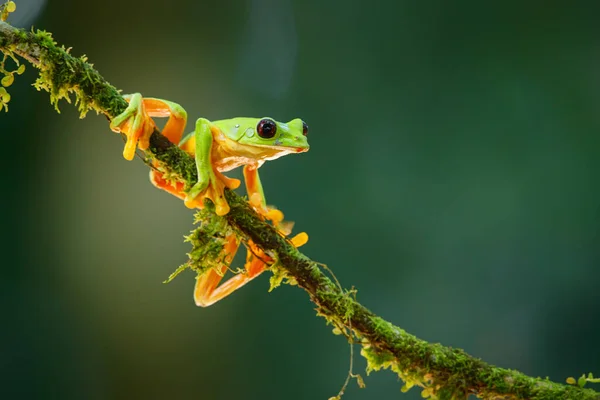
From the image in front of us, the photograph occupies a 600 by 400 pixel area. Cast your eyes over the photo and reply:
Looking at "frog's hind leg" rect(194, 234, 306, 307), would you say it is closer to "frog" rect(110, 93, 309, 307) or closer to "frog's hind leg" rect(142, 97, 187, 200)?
"frog" rect(110, 93, 309, 307)

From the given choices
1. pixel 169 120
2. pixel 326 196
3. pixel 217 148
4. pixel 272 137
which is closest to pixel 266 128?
pixel 272 137

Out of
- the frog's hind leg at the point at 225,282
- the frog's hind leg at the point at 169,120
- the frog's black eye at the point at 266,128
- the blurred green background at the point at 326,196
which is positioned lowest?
the frog's hind leg at the point at 225,282

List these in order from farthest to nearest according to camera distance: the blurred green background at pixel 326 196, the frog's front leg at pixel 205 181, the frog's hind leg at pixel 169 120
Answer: the blurred green background at pixel 326 196 → the frog's hind leg at pixel 169 120 → the frog's front leg at pixel 205 181

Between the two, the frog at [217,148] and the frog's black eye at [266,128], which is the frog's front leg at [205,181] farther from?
the frog's black eye at [266,128]

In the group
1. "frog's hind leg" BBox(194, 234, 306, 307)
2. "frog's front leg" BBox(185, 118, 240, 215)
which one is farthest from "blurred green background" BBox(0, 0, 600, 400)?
"frog's front leg" BBox(185, 118, 240, 215)

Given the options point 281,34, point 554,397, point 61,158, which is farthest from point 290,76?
point 554,397

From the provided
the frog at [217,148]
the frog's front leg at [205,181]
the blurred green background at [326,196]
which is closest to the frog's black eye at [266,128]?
the frog at [217,148]

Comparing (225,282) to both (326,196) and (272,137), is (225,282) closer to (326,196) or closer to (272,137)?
(272,137)
